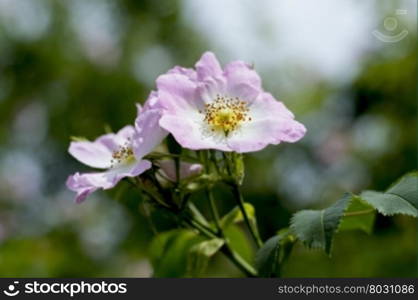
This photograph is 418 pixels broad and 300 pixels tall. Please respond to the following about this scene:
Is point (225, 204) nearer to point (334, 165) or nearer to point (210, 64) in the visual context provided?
point (334, 165)

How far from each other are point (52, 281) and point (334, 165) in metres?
2.07

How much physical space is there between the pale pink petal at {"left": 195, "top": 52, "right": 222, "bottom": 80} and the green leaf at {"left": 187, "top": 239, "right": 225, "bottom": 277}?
0.68ft

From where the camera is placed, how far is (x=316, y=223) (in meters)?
0.76

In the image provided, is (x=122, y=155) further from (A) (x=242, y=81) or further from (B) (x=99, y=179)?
(A) (x=242, y=81)

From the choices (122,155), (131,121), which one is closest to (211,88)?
(122,155)

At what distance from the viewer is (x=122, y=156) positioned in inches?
36.1

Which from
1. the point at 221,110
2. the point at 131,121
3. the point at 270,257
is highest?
the point at 131,121

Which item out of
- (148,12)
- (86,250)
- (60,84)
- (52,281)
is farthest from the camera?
(148,12)

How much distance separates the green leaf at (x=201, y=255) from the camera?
88 cm

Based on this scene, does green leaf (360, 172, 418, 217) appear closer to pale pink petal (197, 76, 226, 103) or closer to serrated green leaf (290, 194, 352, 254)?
serrated green leaf (290, 194, 352, 254)

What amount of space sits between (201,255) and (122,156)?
0.16 m

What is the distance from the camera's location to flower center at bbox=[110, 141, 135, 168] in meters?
0.90

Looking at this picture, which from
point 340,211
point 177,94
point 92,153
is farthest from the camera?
point 92,153

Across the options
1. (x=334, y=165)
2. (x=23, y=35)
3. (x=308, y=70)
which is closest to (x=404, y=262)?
(x=334, y=165)
